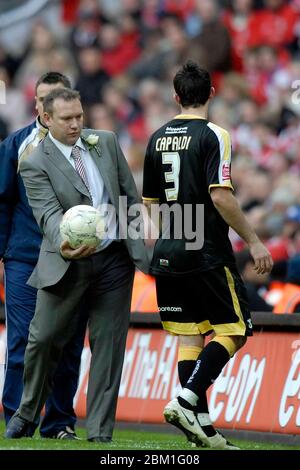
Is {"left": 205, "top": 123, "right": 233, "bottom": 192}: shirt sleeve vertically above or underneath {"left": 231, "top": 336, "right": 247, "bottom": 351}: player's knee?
above

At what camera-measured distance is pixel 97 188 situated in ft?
27.8

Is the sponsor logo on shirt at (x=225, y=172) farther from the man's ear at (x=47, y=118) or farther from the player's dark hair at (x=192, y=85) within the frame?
the man's ear at (x=47, y=118)

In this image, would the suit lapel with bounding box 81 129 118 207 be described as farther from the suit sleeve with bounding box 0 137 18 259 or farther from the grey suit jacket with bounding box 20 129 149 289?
the suit sleeve with bounding box 0 137 18 259

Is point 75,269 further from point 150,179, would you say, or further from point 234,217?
point 234,217

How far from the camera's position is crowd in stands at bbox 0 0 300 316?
1592 cm

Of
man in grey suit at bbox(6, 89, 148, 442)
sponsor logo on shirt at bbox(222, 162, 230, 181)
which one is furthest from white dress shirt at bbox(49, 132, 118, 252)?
sponsor logo on shirt at bbox(222, 162, 230, 181)

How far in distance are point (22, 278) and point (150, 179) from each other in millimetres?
1355

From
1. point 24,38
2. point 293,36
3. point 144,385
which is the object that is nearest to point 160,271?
point 144,385

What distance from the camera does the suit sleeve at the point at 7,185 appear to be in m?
9.05

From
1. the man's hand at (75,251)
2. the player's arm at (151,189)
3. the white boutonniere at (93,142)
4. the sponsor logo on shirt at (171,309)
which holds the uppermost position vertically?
the white boutonniere at (93,142)

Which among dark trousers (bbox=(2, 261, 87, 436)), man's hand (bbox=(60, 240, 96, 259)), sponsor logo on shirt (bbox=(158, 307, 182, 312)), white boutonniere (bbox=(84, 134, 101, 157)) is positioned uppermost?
white boutonniere (bbox=(84, 134, 101, 157))

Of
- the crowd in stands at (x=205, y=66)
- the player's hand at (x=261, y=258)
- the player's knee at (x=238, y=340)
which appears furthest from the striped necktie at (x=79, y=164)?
the crowd in stands at (x=205, y=66)

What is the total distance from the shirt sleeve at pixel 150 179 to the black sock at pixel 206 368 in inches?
41.1

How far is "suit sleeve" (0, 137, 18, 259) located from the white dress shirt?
69cm
